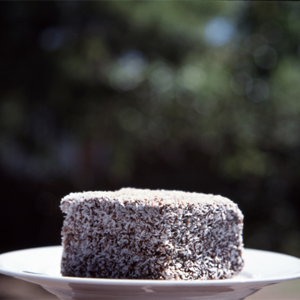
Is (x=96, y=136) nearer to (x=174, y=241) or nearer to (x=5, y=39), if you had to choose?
(x=5, y=39)

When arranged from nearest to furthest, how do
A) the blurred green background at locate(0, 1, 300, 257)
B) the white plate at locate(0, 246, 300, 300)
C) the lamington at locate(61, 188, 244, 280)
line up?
the white plate at locate(0, 246, 300, 300), the lamington at locate(61, 188, 244, 280), the blurred green background at locate(0, 1, 300, 257)

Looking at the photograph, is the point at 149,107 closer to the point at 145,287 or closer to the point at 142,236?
the point at 142,236

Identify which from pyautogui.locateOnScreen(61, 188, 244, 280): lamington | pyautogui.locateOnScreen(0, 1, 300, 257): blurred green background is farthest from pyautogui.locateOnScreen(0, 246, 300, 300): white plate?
pyautogui.locateOnScreen(0, 1, 300, 257): blurred green background

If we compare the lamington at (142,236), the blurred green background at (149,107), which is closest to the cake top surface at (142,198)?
the lamington at (142,236)

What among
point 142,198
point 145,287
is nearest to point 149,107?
point 142,198

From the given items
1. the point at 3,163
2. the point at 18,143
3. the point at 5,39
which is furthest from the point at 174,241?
the point at 3,163

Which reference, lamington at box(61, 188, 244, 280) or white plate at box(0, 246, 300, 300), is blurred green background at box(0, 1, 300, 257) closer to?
lamington at box(61, 188, 244, 280)
